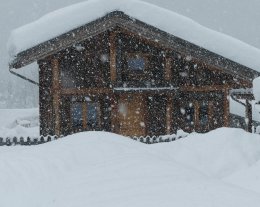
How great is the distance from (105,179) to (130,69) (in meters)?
11.8

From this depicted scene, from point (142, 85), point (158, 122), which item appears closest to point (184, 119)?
point (158, 122)

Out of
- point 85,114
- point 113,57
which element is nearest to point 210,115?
point 113,57

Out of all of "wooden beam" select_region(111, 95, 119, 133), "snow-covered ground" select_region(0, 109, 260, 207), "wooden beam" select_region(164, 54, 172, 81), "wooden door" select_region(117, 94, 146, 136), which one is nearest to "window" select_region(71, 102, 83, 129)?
"wooden beam" select_region(111, 95, 119, 133)

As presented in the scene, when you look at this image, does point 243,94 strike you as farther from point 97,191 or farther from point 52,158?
point 97,191

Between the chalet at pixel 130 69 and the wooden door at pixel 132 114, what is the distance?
4cm

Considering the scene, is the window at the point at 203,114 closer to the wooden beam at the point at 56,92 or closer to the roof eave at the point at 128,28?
the roof eave at the point at 128,28

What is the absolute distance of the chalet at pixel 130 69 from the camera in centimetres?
1442

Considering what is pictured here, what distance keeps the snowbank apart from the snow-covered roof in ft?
26.9

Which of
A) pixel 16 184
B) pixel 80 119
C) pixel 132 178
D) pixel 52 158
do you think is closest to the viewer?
pixel 132 178

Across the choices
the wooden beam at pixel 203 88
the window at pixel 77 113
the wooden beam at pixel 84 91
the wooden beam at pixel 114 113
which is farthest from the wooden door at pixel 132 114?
the wooden beam at pixel 203 88

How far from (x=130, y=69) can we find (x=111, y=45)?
52.6 inches

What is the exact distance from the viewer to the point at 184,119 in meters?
15.9

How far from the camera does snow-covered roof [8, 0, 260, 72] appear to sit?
14.4 m

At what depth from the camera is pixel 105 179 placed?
407cm
